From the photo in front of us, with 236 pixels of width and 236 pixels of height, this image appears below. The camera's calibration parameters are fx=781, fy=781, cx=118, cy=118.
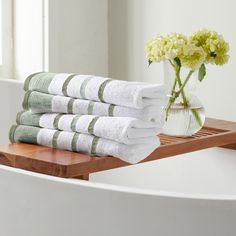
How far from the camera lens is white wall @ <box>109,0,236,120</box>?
2.58 metres

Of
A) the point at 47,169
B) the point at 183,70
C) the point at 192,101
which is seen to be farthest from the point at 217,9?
the point at 47,169

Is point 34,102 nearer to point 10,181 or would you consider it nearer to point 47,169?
point 47,169

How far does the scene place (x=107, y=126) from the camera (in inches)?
70.8

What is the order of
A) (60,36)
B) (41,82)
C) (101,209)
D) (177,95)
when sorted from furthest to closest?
1. (60,36)
2. (177,95)
3. (41,82)
4. (101,209)

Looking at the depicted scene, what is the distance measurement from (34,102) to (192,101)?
0.44 meters

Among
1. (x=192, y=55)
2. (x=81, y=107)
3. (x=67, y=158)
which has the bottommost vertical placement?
(x=67, y=158)

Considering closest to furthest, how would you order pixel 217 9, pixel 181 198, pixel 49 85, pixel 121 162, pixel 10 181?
pixel 181 198 < pixel 10 181 < pixel 121 162 < pixel 49 85 < pixel 217 9

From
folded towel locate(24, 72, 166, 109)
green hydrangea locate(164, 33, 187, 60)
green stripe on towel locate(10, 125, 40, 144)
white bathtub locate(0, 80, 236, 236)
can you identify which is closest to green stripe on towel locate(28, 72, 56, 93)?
folded towel locate(24, 72, 166, 109)

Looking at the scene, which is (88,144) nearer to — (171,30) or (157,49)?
(157,49)

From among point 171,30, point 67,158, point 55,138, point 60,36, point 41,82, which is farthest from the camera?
point 60,36

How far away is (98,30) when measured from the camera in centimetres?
305

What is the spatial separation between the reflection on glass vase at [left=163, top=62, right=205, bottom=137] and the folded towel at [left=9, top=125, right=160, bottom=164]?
25cm

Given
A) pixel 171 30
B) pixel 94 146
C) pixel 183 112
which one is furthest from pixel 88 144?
pixel 171 30

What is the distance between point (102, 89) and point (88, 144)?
137 mm
